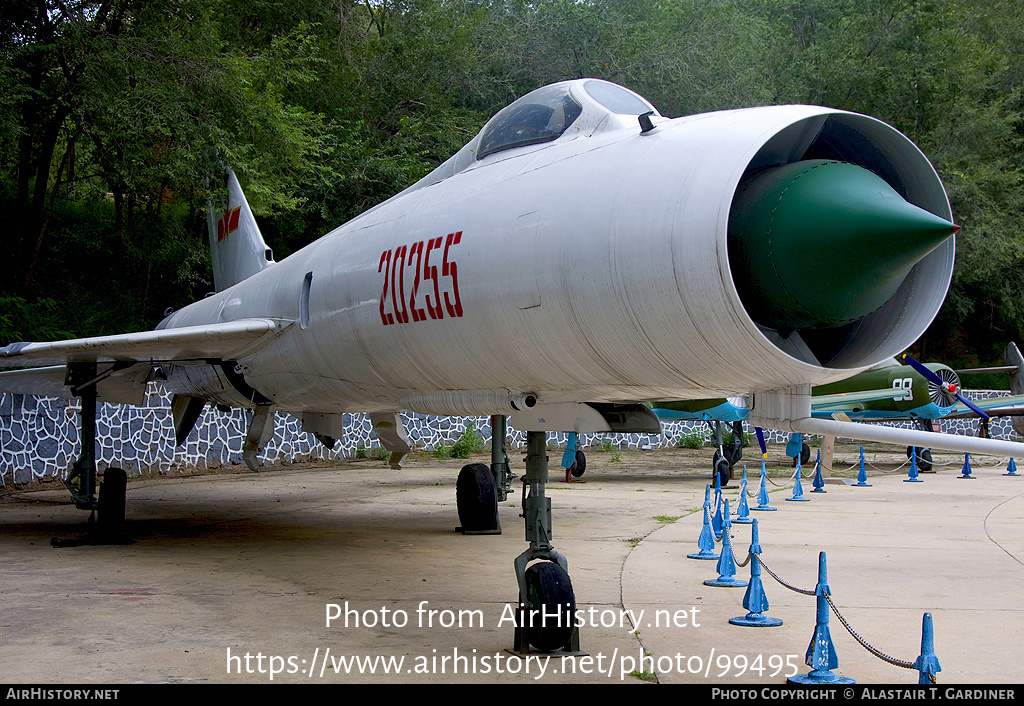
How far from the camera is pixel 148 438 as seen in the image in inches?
637

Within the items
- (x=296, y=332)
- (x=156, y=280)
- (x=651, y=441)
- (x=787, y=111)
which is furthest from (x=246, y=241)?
(x=651, y=441)

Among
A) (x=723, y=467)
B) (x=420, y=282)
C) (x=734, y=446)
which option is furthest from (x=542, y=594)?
(x=734, y=446)

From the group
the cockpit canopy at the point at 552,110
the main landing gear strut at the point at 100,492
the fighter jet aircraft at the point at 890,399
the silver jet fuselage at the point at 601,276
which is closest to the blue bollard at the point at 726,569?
the silver jet fuselage at the point at 601,276

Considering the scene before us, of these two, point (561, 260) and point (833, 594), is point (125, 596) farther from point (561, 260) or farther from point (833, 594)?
point (833, 594)

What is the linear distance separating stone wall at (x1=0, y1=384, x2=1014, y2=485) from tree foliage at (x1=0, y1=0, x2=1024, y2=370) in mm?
1857

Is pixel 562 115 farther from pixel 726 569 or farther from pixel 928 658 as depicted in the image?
pixel 726 569

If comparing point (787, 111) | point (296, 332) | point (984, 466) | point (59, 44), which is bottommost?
point (984, 466)

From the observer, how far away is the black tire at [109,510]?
28.1 ft

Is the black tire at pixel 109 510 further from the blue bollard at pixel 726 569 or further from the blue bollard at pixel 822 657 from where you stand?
the blue bollard at pixel 822 657

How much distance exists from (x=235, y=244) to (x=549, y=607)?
25.2 ft

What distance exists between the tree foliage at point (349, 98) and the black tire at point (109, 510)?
279 inches

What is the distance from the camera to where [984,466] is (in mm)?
21391

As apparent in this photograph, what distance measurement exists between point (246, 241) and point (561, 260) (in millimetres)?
7551

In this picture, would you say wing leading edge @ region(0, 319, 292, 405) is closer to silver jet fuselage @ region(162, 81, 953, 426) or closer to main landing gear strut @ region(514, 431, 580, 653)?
silver jet fuselage @ region(162, 81, 953, 426)
